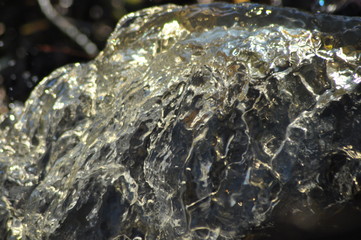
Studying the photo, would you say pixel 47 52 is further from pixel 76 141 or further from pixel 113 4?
pixel 76 141

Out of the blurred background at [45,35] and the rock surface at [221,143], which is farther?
the blurred background at [45,35]

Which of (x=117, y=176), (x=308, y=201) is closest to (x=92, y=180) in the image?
(x=117, y=176)

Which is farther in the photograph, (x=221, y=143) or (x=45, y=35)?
(x=45, y=35)

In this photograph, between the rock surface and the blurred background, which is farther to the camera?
the blurred background
